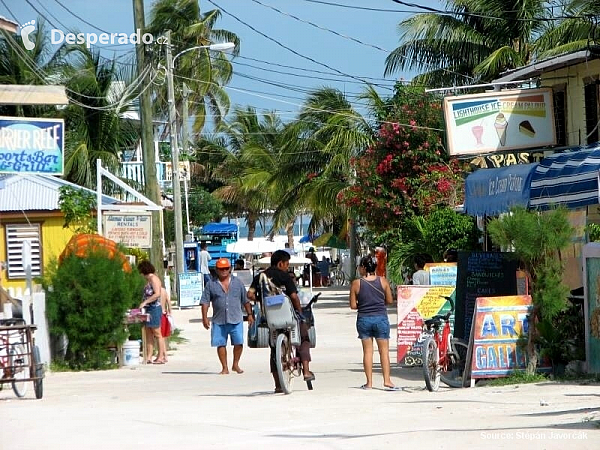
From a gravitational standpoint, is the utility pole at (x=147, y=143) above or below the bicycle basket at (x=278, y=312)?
above

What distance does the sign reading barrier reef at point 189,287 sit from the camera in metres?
35.8

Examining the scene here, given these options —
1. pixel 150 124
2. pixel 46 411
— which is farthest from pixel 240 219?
pixel 46 411

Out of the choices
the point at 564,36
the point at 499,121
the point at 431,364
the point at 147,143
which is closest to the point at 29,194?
the point at 147,143

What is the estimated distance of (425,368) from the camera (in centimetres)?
1384

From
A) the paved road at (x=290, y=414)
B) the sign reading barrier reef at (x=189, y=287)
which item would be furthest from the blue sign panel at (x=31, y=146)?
the sign reading barrier reef at (x=189, y=287)

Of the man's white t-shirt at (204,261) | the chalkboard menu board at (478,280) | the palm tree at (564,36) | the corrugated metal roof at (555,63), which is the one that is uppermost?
the palm tree at (564,36)

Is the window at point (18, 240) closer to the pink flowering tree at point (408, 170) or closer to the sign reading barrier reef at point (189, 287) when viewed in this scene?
the sign reading barrier reef at point (189, 287)

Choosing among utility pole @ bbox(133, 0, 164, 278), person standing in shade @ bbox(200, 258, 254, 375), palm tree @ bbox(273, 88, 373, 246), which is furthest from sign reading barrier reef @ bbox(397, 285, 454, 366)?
palm tree @ bbox(273, 88, 373, 246)

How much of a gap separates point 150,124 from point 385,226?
1359 cm

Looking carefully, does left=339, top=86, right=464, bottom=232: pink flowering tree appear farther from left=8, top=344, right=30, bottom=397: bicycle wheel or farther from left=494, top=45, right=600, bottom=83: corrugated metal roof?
left=8, top=344, right=30, bottom=397: bicycle wheel

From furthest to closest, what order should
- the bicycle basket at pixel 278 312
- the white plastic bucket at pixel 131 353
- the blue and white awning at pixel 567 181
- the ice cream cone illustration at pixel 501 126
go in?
the ice cream cone illustration at pixel 501 126 → the white plastic bucket at pixel 131 353 → the blue and white awning at pixel 567 181 → the bicycle basket at pixel 278 312

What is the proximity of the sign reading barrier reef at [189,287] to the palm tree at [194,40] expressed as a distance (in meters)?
17.5

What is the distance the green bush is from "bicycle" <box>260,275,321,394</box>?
4.93 m

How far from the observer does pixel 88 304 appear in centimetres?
1811
